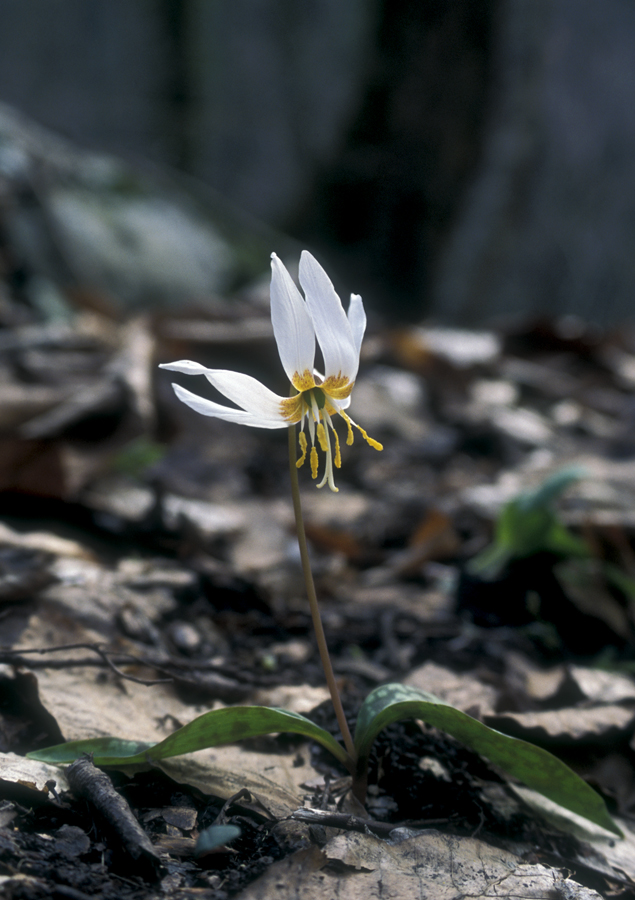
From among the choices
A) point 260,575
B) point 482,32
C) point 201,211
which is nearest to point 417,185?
point 482,32

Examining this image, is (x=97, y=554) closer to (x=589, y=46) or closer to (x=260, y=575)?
(x=260, y=575)

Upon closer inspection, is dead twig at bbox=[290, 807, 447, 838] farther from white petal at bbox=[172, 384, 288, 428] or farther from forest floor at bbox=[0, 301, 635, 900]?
Answer: white petal at bbox=[172, 384, 288, 428]

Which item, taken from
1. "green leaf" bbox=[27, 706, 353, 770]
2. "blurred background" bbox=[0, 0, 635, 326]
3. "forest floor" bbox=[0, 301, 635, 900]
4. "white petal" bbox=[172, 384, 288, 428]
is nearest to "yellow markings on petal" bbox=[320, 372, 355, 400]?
"white petal" bbox=[172, 384, 288, 428]

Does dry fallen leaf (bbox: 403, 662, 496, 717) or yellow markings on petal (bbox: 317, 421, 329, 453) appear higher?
yellow markings on petal (bbox: 317, 421, 329, 453)

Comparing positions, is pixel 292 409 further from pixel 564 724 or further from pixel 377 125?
pixel 377 125

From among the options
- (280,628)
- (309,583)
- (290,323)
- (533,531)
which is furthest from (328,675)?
(533,531)

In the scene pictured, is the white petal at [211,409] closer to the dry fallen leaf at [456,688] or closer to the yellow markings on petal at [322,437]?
the yellow markings on petal at [322,437]

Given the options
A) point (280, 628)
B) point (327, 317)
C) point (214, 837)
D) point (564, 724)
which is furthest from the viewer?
point (280, 628)

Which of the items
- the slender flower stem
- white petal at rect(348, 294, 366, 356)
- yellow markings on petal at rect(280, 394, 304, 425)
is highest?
white petal at rect(348, 294, 366, 356)
